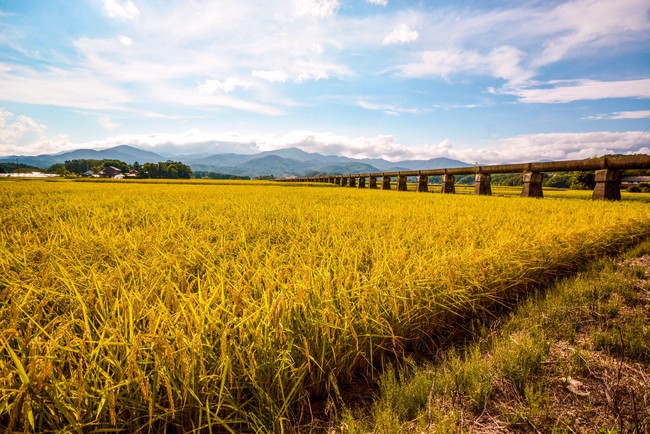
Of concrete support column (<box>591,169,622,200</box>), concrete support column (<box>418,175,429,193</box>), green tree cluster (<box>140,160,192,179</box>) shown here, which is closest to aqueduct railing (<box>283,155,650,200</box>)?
concrete support column (<box>591,169,622,200</box>)

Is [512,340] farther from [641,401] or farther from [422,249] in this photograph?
[422,249]

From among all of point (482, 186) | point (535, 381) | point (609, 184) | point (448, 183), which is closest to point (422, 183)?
point (448, 183)

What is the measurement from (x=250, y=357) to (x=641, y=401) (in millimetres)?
1610

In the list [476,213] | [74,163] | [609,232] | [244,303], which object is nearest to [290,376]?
[244,303]

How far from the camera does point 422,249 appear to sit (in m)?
2.66

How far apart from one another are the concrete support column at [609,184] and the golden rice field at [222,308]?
5.36 meters

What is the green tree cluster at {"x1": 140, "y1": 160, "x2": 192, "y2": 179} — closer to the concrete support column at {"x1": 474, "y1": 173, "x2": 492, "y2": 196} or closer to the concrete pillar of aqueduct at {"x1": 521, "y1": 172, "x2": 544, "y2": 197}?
the concrete support column at {"x1": 474, "y1": 173, "x2": 492, "y2": 196}

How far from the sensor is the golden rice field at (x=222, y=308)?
3.17 ft

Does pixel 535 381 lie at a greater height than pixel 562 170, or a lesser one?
lesser

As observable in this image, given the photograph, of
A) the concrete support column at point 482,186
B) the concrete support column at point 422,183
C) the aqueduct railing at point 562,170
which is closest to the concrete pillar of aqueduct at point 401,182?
the concrete support column at point 422,183

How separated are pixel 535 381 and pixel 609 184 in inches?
356

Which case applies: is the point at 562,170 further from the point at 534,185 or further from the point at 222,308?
the point at 222,308

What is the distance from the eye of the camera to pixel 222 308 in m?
1.26

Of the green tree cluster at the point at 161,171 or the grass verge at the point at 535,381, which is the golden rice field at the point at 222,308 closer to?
the grass verge at the point at 535,381
